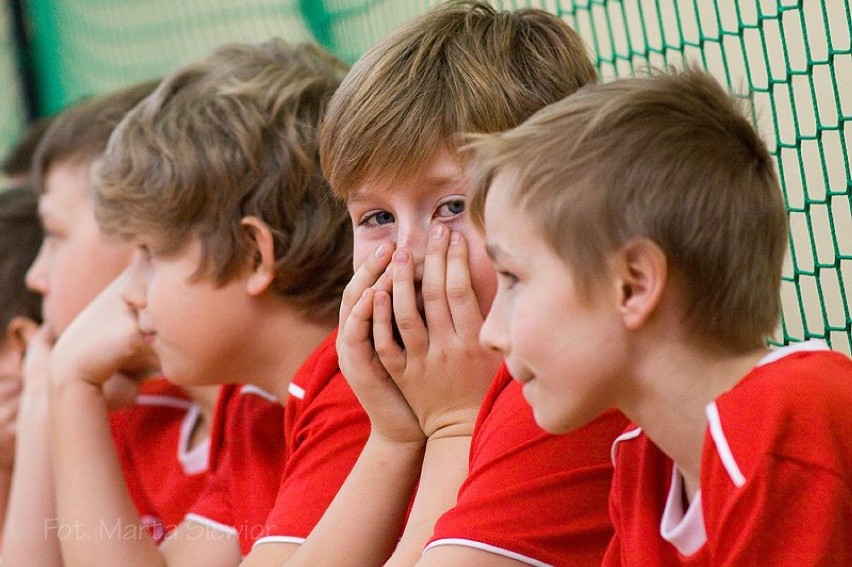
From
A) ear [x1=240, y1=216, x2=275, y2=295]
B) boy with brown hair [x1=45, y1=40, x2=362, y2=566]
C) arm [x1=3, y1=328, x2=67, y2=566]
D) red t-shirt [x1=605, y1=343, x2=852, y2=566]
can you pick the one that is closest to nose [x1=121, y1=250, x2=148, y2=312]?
boy with brown hair [x1=45, y1=40, x2=362, y2=566]

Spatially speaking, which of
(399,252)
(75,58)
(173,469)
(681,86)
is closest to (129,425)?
(173,469)

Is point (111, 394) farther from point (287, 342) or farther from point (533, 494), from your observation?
point (533, 494)

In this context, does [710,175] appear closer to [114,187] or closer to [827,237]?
[114,187]

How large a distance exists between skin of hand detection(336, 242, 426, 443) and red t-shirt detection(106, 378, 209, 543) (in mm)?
755

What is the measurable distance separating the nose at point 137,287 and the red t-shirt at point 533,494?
27.9 inches

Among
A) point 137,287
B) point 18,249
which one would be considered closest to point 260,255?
point 137,287

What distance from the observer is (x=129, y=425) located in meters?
2.10

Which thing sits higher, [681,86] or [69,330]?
[681,86]

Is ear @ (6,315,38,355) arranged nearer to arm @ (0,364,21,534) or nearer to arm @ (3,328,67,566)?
arm @ (0,364,21,534)

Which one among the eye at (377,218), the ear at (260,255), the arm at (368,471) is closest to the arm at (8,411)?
the ear at (260,255)

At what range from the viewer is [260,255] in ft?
5.11

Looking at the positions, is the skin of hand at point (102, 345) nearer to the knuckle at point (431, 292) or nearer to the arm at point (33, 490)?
the arm at point (33, 490)

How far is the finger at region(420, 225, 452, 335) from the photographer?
1.12 m

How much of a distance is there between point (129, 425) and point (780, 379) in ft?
5.00
